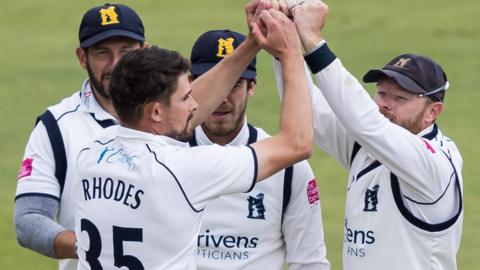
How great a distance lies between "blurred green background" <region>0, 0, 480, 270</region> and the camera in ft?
41.2

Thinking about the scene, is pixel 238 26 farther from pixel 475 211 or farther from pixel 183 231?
pixel 183 231

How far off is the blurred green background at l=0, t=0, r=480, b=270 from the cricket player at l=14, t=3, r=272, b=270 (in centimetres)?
470

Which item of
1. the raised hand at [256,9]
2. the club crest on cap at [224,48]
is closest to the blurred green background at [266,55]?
the club crest on cap at [224,48]

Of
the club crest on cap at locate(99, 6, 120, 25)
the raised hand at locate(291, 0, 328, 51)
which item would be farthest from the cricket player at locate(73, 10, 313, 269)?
the club crest on cap at locate(99, 6, 120, 25)

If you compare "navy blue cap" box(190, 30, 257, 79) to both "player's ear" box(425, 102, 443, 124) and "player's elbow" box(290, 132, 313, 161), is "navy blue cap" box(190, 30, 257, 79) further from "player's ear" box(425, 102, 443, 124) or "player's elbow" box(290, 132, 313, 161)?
"player's elbow" box(290, 132, 313, 161)

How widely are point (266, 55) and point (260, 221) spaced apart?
968cm

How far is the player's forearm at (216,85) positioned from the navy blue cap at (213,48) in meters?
0.48

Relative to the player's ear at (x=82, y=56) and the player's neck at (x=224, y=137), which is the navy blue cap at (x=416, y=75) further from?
the player's ear at (x=82, y=56)

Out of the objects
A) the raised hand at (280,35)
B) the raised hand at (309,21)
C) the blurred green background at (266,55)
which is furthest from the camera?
the blurred green background at (266,55)

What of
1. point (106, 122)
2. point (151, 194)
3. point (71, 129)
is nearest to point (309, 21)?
point (151, 194)

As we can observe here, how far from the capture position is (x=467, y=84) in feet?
50.1

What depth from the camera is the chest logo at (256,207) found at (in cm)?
632

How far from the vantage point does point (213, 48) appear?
21.6 ft

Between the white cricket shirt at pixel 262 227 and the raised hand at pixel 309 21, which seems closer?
the raised hand at pixel 309 21
